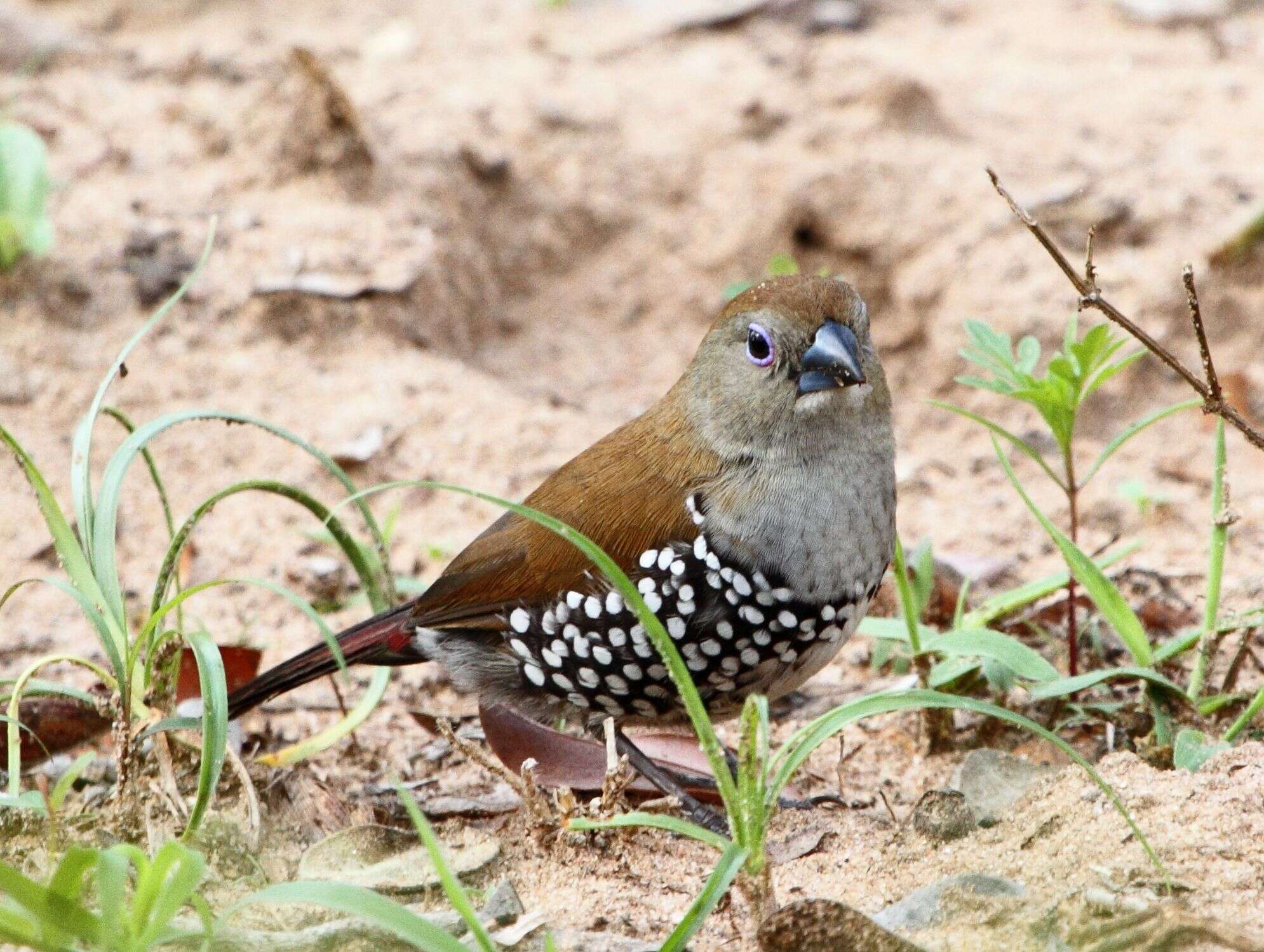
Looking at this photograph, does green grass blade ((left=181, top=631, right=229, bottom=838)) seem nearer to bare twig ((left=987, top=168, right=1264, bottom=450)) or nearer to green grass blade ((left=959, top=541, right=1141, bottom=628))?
bare twig ((left=987, top=168, right=1264, bottom=450))

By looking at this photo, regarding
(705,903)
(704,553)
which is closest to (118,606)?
(704,553)

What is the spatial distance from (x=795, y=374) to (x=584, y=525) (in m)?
0.58

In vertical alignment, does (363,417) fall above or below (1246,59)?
below

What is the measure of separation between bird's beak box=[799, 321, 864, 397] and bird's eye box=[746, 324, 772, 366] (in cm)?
9

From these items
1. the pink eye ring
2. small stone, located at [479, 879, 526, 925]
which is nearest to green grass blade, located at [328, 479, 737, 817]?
small stone, located at [479, 879, 526, 925]

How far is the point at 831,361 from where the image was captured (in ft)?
10.7

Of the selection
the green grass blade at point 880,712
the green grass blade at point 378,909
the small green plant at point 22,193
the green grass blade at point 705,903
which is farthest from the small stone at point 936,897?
the small green plant at point 22,193

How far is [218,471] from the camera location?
15.6 feet

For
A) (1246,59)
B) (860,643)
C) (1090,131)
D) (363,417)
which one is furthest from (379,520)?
(1246,59)

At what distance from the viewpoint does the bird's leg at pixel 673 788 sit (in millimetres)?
3357

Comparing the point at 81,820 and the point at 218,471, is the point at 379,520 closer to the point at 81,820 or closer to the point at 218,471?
the point at 218,471

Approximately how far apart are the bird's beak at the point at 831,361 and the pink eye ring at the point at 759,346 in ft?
0.29

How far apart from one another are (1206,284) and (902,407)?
1.11m

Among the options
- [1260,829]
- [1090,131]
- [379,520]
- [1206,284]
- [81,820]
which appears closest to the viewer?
[1260,829]
